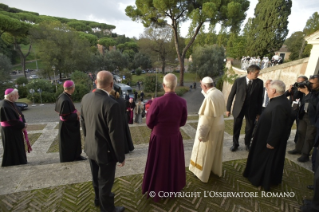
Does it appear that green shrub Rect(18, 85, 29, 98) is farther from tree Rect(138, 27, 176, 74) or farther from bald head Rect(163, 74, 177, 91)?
bald head Rect(163, 74, 177, 91)

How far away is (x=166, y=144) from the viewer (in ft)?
7.71

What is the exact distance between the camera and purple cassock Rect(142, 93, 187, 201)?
7.32ft

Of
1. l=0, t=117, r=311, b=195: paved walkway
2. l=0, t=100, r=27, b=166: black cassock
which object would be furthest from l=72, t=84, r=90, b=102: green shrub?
l=0, t=117, r=311, b=195: paved walkway

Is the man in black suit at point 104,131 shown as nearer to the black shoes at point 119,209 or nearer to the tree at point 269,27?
the black shoes at point 119,209

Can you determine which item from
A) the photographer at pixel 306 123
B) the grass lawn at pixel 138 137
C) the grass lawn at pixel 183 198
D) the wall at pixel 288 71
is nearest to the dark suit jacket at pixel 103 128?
the grass lawn at pixel 183 198

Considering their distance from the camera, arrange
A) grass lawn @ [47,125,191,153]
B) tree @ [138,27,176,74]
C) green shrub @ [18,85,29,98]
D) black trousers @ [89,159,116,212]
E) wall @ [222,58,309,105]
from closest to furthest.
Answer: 1. black trousers @ [89,159,116,212]
2. grass lawn @ [47,125,191,153]
3. wall @ [222,58,309,105]
4. green shrub @ [18,85,29,98]
5. tree @ [138,27,176,74]

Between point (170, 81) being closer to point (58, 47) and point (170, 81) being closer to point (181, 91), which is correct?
point (181, 91)

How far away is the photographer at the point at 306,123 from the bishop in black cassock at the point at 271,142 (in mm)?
1470

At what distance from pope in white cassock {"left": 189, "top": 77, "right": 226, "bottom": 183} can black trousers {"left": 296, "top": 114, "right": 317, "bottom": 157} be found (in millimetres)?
2248

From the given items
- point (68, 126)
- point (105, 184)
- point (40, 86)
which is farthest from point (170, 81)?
point (40, 86)

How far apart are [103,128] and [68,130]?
2.52 metres

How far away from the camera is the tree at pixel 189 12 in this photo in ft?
67.9

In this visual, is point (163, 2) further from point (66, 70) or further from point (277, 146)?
point (277, 146)

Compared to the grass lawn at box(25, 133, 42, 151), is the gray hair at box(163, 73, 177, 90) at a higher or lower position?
higher
